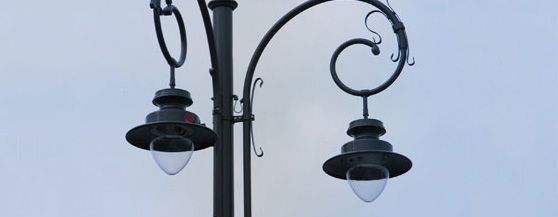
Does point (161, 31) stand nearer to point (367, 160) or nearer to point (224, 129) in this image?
point (224, 129)

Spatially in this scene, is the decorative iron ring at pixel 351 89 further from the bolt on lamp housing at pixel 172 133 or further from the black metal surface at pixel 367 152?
the bolt on lamp housing at pixel 172 133

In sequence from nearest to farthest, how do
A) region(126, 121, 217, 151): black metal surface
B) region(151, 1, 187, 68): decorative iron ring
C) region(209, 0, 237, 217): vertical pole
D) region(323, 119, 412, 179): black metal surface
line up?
1. region(151, 1, 187, 68): decorative iron ring
2. region(126, 121, 217, 151): black metal surface
3. region(209, 0, 237, 217): vertical pole
4. region(323, 119, 412, 179): black metal surface

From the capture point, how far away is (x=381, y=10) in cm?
778

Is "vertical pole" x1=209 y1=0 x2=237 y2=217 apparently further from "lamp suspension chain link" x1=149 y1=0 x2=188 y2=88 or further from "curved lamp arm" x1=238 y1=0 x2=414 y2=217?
"lamp suspension chain link" x1=149 y1=0 x2=188 y2=88

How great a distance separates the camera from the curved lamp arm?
7.34 metres

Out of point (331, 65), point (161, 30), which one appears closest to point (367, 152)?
point (331, 65)

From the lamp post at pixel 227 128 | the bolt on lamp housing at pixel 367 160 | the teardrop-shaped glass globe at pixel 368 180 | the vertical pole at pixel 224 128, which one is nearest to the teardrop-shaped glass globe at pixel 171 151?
the lamp post at pixel 227 128

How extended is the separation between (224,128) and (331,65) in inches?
33.1

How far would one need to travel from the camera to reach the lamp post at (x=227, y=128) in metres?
7.05

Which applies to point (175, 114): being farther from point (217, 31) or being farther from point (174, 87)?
point (217, 31)

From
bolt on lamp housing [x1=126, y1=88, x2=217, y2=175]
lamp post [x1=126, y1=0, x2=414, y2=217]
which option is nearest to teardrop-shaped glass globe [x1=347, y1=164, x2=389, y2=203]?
lamp post [x1=126, y1=0, x2=414, y2=217]

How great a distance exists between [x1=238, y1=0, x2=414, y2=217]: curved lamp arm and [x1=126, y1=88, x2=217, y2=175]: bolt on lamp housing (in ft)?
1.23

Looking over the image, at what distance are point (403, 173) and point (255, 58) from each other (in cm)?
120

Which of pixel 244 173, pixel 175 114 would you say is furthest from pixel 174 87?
pixel 244 173
